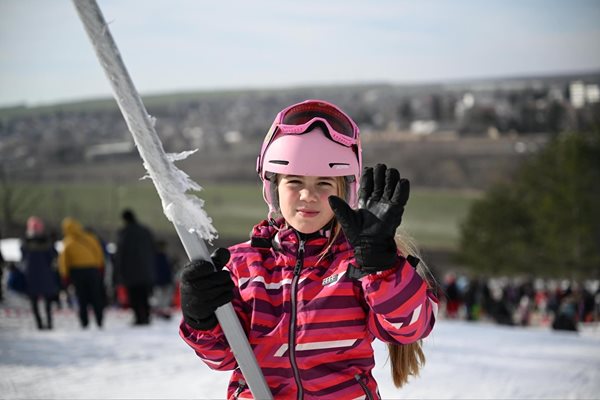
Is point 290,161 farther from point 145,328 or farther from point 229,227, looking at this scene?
point 229,227

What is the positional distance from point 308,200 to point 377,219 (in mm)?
421

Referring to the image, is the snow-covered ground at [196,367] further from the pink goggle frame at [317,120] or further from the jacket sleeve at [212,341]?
the pink goggle frame at [317,120]

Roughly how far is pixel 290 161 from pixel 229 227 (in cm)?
9031

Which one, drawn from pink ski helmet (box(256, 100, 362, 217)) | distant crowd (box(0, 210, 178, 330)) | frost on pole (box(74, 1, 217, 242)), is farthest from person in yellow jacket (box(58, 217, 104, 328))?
frost on pole (box(74, 1, 217, 242))

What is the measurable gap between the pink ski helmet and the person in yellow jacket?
7.73m

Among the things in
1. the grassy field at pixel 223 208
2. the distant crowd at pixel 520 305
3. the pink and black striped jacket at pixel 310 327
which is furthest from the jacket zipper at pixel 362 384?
Answer: the grassy field at pixel 223 208

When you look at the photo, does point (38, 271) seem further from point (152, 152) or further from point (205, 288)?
point (152, 152)

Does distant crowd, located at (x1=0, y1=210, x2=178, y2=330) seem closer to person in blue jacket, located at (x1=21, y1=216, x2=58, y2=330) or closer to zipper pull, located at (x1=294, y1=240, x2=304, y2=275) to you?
person in blue jacket, located at (x1=21, y1=216, x2=58, y2=330)

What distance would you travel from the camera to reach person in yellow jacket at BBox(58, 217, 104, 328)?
33.1 ft

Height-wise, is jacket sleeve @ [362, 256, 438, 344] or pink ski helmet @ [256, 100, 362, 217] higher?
pink ski helmet @ [256, 100, 362, 217]

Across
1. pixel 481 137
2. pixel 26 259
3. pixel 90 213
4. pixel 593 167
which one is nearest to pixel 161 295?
pixel 26 259

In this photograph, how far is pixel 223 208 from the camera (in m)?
105

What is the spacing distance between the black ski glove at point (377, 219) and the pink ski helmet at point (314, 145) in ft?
1.06

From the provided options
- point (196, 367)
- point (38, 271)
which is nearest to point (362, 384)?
point (196, 367)
